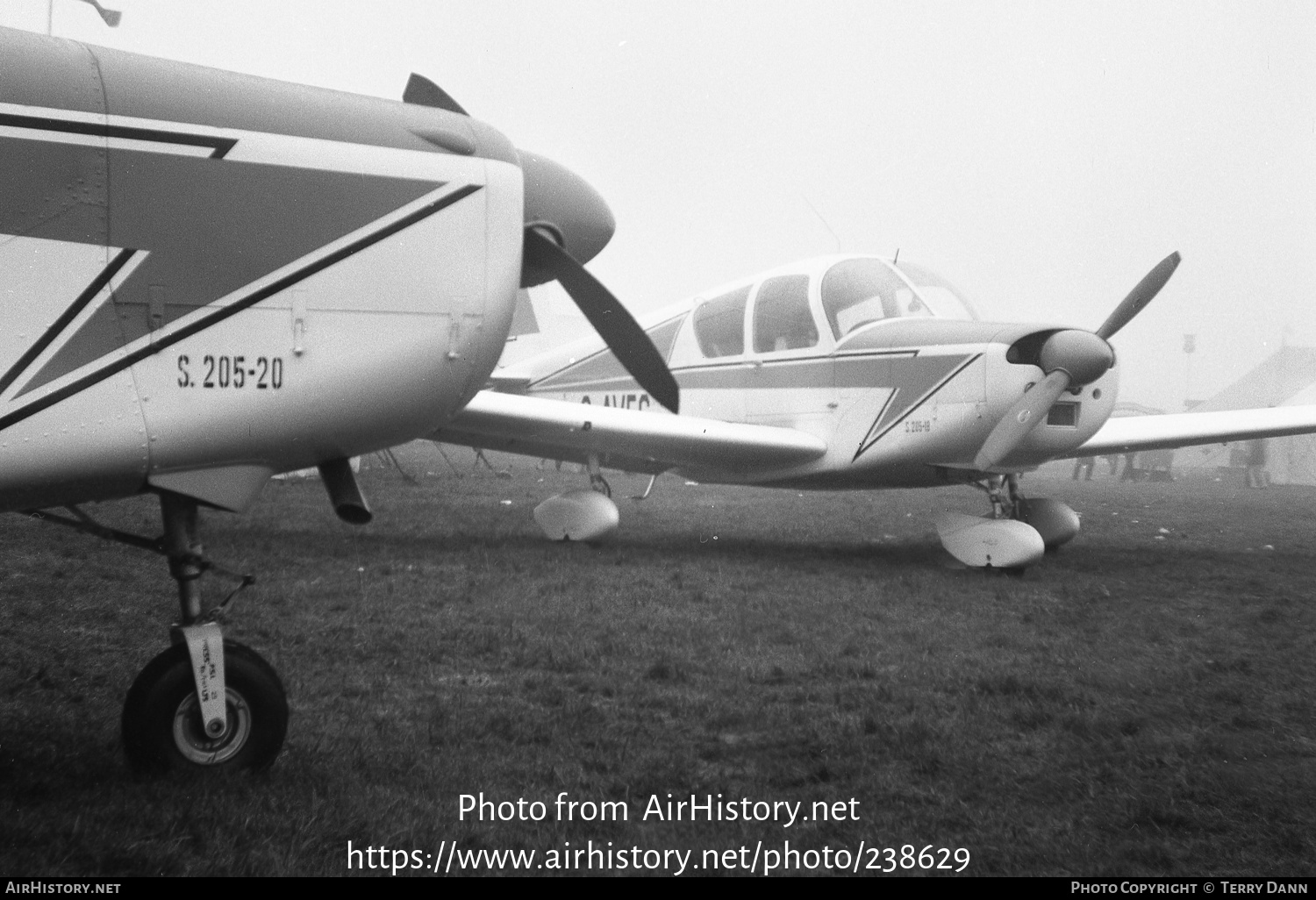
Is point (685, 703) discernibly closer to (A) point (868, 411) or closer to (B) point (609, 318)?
(B) point (609, 318)

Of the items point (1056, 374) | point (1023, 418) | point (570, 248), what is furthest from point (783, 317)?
point (570, 248)

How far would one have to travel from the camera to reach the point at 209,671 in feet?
9.12

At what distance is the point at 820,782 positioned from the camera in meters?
3.06

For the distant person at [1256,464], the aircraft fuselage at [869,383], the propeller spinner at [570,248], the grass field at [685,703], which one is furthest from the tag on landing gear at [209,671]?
the distant person at [1256,464]

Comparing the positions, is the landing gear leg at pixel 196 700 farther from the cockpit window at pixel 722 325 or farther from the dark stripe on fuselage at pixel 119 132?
the cockpit window at pixel 722 325

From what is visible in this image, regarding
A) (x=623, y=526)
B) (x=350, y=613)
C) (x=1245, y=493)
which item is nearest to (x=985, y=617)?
(x=350, y=613)

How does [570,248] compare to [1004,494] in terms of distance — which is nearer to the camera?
[570,248]

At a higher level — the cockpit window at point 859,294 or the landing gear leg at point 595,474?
the cockpit window at point 859,294

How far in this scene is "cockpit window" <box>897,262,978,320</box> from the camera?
8477 millimetres

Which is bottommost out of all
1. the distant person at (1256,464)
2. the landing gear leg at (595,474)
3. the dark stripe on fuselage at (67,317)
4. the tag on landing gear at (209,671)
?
the distant person at (1256,464)

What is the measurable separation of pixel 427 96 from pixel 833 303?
229 inches

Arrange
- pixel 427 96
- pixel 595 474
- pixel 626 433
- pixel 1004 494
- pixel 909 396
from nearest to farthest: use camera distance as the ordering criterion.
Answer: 1. pixel 427 96
2. pixel 909 396
3. pixel 1004 494
4. pixel 626 433
5. pixel 595 474

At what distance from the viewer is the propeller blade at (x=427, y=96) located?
3299 millimetres

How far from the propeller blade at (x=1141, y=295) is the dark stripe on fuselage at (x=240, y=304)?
20.2ft
